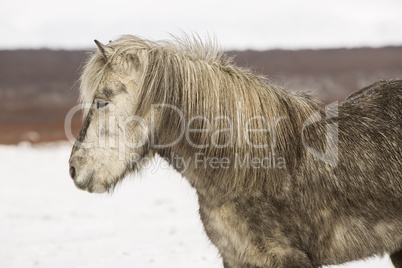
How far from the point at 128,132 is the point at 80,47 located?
4046 cm

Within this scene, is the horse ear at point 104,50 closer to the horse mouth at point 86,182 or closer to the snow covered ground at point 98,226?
the horse mouth at point 86,182

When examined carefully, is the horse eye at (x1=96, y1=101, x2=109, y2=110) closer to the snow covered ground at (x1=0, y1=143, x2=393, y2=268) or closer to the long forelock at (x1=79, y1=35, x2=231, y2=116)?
the long forelock at (x1=79, y1=35, x2=231, y2=116)

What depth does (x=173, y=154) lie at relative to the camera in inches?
118

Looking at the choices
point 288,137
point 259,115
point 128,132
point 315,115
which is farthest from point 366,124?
point 128,132

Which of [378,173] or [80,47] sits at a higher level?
[378,173]

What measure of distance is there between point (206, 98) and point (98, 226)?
567 centimetres

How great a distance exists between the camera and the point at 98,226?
7.89 meters

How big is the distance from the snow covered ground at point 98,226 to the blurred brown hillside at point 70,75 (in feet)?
47.8

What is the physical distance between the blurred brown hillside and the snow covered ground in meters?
14.6

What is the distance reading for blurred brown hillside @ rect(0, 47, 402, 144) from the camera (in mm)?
29638

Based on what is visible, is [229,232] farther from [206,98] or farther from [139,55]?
[139,55]

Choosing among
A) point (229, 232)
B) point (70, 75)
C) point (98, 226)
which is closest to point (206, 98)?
point (229, 232)

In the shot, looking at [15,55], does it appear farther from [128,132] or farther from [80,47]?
[128,132]

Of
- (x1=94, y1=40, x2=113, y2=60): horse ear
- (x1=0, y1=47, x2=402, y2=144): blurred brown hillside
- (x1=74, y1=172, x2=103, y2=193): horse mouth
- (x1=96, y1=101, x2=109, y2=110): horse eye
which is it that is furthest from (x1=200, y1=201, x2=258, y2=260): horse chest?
(x1=0, y1=47, x2=402, y2=144): blurred brown hillside
